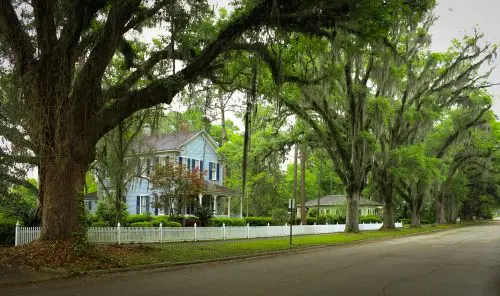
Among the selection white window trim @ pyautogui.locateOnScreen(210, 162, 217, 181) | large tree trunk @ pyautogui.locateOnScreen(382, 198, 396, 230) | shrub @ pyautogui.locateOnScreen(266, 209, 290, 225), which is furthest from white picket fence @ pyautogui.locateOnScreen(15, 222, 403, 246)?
large tree trunk @ pyautogui.locateOnScreen(382, 198, 396, 230)

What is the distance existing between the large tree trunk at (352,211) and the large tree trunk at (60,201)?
870 inches

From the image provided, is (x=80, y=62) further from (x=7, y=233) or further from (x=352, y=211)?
(x=352, y=211)

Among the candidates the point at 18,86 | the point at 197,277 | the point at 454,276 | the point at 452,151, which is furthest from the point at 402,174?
the point at 18,86

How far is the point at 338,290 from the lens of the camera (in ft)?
30.5

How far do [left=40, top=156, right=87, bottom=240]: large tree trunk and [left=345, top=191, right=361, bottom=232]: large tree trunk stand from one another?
72.5ft

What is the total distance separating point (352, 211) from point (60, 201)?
23.0 metres

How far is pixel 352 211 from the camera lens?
32.4 m

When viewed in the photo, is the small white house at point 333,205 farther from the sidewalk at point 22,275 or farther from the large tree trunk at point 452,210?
the sidewalk at point 22,275

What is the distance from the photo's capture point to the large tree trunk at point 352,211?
105 feet

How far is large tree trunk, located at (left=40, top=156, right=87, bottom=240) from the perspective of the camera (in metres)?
13.2

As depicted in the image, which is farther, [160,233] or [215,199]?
[215,199]

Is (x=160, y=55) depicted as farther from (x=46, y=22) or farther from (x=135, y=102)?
(x=46, y=22)

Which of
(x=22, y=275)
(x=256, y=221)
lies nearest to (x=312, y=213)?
(x=256, y=221)

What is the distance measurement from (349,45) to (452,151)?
3639 centimetres
